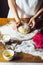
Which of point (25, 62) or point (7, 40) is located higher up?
point (7, 40)

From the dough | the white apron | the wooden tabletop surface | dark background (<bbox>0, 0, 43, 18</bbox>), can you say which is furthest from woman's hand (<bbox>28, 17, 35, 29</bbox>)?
dark background (<bbox>0, 0, 43, 18</bbox>)

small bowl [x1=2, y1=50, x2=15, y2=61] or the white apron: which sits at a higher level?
the white apron

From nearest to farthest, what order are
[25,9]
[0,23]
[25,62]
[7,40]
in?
[25,62] < [7,40] < [0,23] < [25,9]

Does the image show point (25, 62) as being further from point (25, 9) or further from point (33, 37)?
point (25, 9)

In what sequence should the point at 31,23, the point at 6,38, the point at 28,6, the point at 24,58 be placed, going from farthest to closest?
the point at 28,6 → the point at 31,23 → the point at 6,38 → the point at 24,58

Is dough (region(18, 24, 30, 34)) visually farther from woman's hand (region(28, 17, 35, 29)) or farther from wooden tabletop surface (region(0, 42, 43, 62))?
wooden tabletop surface (region(0, 42, 43, 62))

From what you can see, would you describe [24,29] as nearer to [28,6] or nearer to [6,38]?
[6,38]

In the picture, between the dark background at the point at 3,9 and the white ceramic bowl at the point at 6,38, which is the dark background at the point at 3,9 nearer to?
the dark background at the point at 3,9

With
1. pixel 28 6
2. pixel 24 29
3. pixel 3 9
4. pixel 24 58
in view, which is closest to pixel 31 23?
pixel 24 29

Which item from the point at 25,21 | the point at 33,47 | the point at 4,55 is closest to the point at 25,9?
the point at 25,21

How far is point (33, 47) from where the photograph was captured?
118 centimetres

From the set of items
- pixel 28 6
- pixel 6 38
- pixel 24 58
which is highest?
pixel 28 6

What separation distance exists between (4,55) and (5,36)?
18 cm

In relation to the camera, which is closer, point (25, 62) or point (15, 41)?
point (25, 62)
